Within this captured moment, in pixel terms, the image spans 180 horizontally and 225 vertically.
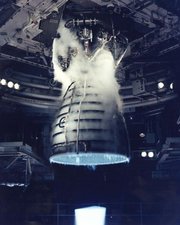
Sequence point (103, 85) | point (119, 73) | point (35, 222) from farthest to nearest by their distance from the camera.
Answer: point (35, 222) → point (119, 73) → point (103, 85)

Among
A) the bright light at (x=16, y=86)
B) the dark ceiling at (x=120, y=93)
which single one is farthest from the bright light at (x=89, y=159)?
the bright light at (x=16, y=86)

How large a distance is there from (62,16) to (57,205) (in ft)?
28.0

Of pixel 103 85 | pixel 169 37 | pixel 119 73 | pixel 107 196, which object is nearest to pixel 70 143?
pixel 103 85

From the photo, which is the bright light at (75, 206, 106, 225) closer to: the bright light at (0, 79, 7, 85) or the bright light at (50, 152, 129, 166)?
the bright light at (0, 79, 7, 85)

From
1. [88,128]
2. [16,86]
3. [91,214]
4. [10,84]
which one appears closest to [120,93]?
[16,86]

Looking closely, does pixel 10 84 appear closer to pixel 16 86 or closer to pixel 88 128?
pixel 16 86

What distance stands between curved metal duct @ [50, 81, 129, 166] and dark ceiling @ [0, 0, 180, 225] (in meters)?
1.90

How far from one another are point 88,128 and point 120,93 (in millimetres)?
5249

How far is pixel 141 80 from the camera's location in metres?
10.1

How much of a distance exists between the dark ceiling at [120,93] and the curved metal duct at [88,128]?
1.90 metres

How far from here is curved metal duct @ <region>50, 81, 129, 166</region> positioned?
206 inches

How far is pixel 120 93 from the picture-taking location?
34.2 ft

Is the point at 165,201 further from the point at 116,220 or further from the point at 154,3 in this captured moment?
the point at 154,3

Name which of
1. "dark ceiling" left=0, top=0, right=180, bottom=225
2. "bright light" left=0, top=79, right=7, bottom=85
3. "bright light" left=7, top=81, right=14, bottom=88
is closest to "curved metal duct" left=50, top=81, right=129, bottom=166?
"dark ceiling" left=0, top=0, right=180, bottom=225
